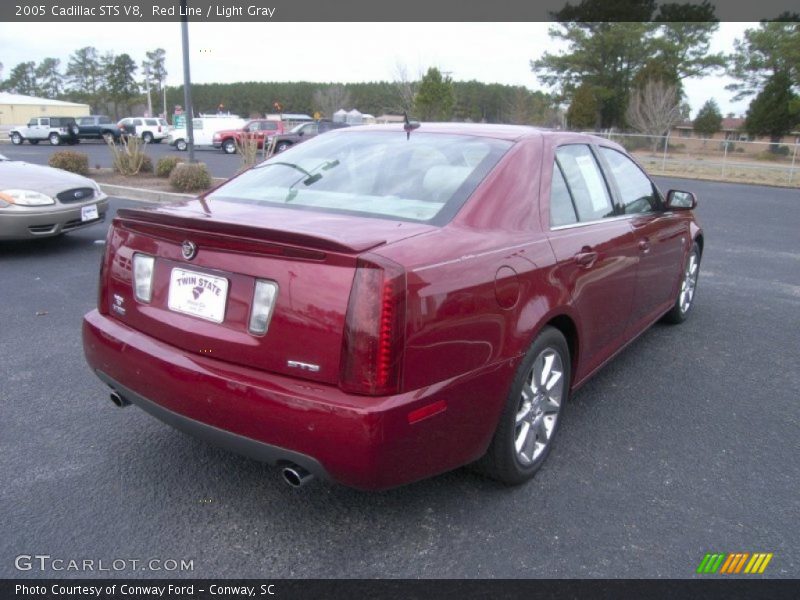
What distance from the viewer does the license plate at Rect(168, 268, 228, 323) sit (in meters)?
2.43

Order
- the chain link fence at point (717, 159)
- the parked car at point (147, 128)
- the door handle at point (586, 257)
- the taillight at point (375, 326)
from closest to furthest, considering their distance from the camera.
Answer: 1. the taillight at point (375, 326)
2. the door handle at point (586, 257)
3. the chain link fence at point (717, 159)
4. the parked car at point (147, 128)

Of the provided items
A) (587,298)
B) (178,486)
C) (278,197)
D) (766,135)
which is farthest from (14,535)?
(766,135)

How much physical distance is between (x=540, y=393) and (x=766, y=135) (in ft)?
163

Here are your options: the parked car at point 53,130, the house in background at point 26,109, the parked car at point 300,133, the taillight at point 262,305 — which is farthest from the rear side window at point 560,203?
the house in background at point 26,109

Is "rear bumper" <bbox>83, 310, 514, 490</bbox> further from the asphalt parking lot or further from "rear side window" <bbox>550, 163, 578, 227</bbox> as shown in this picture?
"rear side window" <bbox>550, 163, 578, 227</bbox>

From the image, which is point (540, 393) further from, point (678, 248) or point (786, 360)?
point (786, 360)

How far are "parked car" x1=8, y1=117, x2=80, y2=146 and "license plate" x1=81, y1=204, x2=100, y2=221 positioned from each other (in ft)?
114

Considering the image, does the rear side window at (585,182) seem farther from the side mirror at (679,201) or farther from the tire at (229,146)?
the tire at (229,146)

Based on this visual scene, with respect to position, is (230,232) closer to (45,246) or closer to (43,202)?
(43,202)

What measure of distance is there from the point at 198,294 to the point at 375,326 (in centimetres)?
77

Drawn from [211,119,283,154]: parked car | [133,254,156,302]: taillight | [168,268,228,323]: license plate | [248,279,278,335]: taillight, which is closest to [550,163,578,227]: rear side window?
[248,279,278,335]: taillight

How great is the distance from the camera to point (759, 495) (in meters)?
2.96

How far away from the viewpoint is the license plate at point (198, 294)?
7.98ft

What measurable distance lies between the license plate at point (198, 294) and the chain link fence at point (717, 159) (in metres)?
19.5
